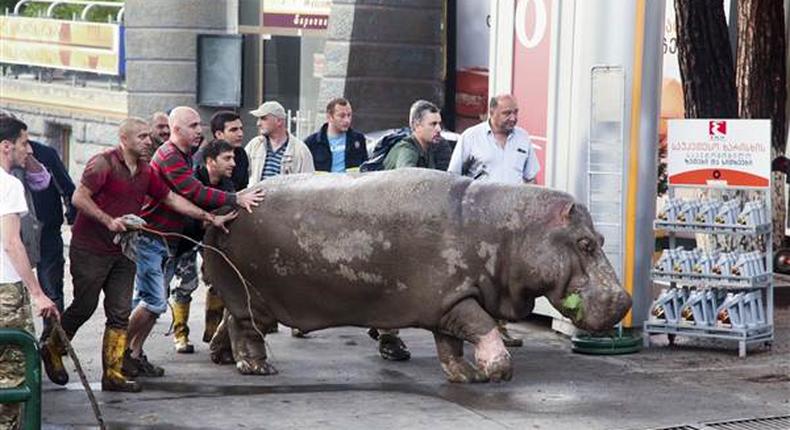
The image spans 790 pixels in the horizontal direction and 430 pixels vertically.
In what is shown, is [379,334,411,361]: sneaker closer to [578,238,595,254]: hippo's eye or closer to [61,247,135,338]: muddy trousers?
[578,238,595,254]: hippo's eye

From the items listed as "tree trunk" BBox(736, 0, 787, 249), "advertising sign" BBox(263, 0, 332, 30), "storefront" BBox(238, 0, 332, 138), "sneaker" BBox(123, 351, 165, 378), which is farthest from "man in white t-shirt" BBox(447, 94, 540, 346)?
"advertising sign" BBox(263, 0, 332, 30)

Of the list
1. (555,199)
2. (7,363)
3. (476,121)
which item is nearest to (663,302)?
(555,199)

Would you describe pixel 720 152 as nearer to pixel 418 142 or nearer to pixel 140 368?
pixel 418 142

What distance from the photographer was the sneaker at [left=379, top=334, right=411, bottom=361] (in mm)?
11734

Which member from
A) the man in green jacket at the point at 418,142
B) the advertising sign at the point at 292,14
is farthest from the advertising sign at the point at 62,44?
the man in green jacket at the point at 418,142

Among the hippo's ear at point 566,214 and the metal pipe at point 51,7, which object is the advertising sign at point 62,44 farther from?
the hippo's ear at point 566,214

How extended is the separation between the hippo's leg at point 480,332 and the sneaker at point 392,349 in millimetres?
1199

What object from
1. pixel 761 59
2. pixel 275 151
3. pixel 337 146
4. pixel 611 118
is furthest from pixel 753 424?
pixel 761 59

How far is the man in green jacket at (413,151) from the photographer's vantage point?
1177 cm

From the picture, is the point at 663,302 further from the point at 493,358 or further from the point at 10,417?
the point at 10,417

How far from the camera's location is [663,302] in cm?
1205

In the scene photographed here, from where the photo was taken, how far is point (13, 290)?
873 centimetres

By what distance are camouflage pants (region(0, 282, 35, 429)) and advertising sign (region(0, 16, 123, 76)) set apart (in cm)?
1399

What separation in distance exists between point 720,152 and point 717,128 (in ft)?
0.55
